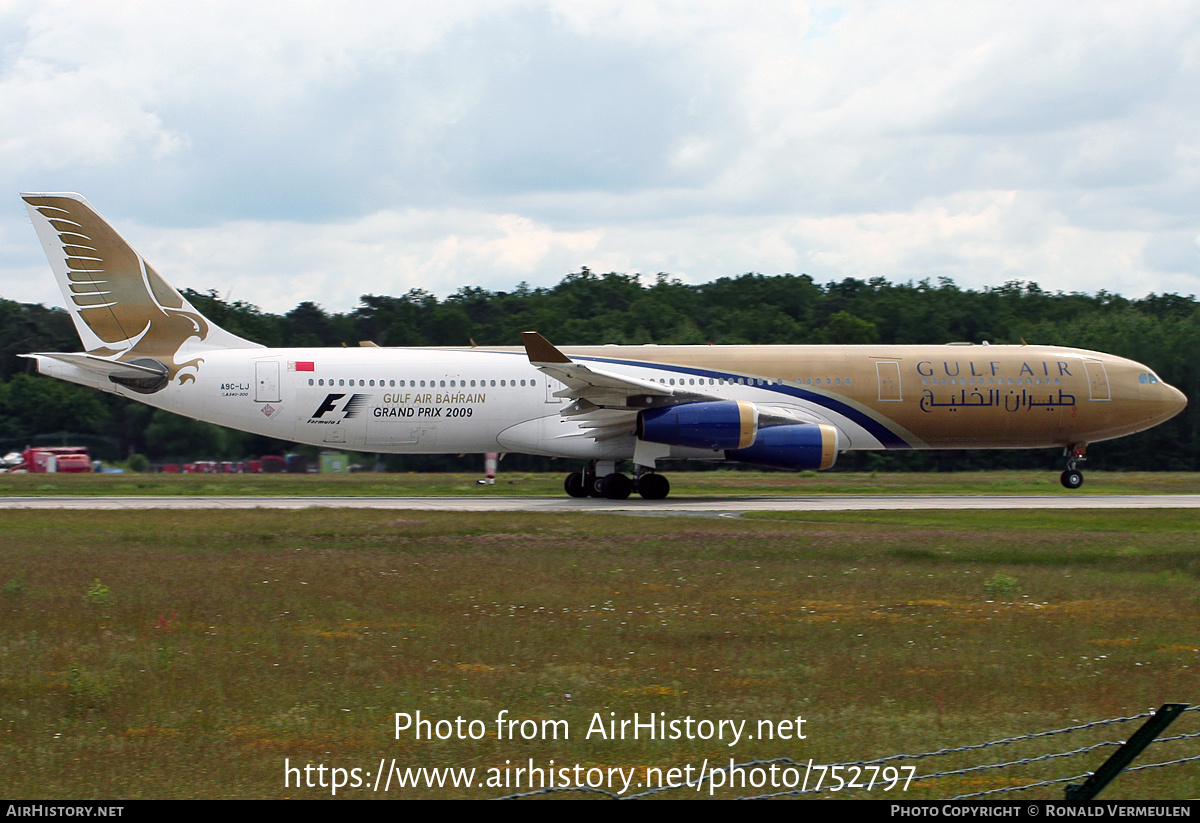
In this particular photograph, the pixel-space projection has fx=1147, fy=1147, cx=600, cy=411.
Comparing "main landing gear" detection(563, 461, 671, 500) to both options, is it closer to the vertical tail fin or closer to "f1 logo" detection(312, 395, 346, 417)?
"f1 logo" detection(312, 395, 346, 417)

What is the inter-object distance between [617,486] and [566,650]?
1607 centimetres

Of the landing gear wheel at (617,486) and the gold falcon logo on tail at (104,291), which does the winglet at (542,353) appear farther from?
the gold falcon logo on tail at (104,291)

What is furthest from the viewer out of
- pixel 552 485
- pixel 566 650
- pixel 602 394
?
pixel 552 485

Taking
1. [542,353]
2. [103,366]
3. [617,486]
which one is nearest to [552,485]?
[617,486]

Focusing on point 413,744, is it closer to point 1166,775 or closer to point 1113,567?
point 1166,775

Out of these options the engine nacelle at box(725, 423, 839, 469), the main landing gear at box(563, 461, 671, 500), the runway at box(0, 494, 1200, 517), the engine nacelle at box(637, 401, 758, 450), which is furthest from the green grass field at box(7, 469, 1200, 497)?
the engine nacelle at box(637, 401, 758, 450)

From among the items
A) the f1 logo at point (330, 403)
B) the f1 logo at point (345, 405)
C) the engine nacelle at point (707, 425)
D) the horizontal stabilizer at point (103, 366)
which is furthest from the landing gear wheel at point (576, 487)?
the horizontal stabilizer at point (103, 366)

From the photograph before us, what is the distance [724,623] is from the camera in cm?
1116

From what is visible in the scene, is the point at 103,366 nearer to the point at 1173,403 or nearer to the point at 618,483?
the point at 618,483

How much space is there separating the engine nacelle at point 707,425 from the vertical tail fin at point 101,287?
36.1ft

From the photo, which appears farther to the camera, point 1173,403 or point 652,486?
point 1173,403

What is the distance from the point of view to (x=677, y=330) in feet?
202

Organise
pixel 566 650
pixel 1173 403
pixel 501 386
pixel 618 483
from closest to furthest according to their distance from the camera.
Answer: pixel 566 650
pixel 618 483
pixel 501 386
pixel 1173 403

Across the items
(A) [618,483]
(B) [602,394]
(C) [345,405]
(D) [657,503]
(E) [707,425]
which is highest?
(B) [602,394]
